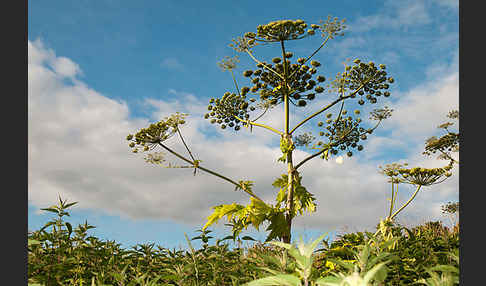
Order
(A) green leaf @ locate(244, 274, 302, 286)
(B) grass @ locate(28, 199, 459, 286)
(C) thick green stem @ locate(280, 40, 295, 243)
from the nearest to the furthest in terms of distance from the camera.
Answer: (A) green leaf @ locate(244, 274, 302, 286), (B) grass @ locate(28, 199, 459, 286), (C) thick green stem @ locate(280, 40, 295, 243)

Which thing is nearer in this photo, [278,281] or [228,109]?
[278,281]

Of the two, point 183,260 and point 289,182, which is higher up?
point 289,182

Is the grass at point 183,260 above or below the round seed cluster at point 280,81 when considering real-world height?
below

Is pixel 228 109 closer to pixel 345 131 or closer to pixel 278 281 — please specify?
pixel 345 131

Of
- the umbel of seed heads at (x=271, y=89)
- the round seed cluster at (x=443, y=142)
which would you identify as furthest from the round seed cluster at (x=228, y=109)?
the round seed cluster at (x=443, y=142)

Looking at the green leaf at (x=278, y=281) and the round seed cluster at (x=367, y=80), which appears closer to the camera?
the green leaf at (x=278, y=281)

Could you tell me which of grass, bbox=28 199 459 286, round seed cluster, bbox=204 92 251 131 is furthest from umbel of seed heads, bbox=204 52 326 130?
grass, bbox=28 199 459 286

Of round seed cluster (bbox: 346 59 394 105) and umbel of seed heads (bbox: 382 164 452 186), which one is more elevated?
round seed cluster (bbox: 346 59 394 105)

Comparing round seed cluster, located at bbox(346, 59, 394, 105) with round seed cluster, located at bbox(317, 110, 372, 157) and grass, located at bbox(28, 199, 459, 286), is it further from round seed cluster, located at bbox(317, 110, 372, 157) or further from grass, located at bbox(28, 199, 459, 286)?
grass, located at bbox(28, 199, 459, 286)

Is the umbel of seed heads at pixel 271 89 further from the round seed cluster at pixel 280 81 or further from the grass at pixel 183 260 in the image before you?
the grass at pixel 183 260

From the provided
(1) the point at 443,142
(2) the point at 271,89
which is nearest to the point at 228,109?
(2) the point at 271,89

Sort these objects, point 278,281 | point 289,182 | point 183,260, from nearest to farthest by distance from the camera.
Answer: point 278,281, point 183,260, point 289,182

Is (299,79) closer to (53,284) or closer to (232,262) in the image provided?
(232,262)

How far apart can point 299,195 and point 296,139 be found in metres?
1.44
